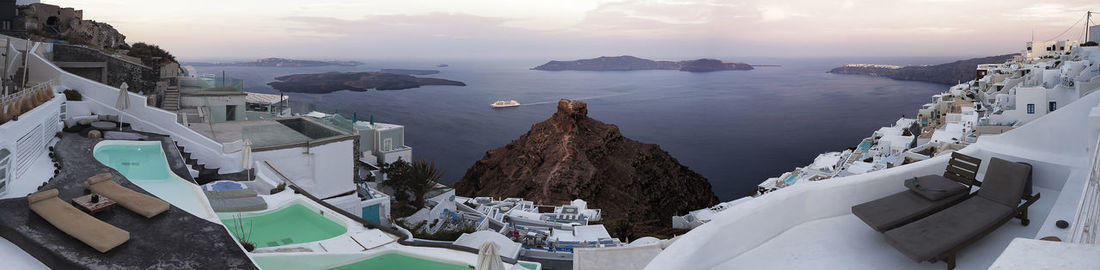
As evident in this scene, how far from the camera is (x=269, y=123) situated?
11844 millimetres

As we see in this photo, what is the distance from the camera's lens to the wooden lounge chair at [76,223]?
466 cm

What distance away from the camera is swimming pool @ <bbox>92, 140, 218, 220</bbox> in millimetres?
6414

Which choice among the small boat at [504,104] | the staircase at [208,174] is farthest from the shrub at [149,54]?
the small boat at [504,104]

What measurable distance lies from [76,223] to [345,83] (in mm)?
92794

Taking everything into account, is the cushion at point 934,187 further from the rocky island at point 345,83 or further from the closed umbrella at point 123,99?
the rocky island at point 345,83

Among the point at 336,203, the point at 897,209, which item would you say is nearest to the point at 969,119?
the point at 336,203

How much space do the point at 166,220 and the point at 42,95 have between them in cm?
456

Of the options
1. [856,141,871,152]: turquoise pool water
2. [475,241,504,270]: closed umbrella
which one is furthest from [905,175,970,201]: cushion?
[856,141,871,152]: turquoise pool water

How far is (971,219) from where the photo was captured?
2730 millimetres

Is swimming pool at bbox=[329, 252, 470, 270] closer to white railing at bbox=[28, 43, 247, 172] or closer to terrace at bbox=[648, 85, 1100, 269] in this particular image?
terrace at bbox=[648, 85, 1100, 269]

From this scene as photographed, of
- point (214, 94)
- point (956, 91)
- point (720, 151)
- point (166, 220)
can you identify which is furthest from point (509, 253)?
point (720, 151)

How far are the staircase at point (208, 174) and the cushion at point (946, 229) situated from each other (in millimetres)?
8000

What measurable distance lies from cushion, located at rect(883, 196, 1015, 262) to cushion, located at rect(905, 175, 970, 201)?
7cm

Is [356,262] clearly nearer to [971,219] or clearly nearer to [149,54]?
[971,219]
